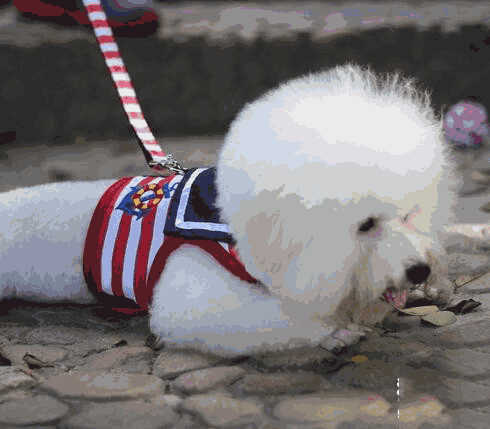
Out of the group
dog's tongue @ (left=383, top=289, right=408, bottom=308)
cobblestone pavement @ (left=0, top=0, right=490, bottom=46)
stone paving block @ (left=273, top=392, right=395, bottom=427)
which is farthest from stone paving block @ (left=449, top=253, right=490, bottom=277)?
cobblestone pavement @ (left=0, top=0, right=490, bottom=46)

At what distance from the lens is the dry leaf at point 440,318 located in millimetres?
2076

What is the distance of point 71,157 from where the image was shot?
175 inches

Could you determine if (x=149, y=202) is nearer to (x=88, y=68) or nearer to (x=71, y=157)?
(x=71, y=157)

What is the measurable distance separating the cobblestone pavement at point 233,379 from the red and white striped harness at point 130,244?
0.13 meters

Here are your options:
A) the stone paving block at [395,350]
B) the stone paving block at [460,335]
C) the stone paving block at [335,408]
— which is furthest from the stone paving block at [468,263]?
the stone paving block at [335,408]

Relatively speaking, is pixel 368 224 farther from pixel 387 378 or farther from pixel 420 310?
pixel 420 310

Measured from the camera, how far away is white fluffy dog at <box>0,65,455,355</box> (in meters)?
1.63

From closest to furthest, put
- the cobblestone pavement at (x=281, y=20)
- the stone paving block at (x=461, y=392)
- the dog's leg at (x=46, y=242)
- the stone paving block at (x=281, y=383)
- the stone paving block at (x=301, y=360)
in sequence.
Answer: the stone paving block at (x=461, y=392), the stone paving block at (x=281, y=383), the stone paving block at (x=301, y=360), the dog's leg at (x=46, y=242), the cobblestone pavement at (x=281, y=20)

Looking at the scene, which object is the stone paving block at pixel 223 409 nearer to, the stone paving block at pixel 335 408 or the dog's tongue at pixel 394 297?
the stone paving block at pixel 335 408

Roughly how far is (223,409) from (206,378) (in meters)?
0.17

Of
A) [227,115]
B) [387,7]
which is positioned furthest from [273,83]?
[387,7]

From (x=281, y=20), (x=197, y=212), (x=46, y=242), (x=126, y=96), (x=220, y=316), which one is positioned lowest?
(x=220, y=316)

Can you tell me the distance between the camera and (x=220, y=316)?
6.20 feet

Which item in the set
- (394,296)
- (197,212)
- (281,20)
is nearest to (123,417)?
(197,212)
